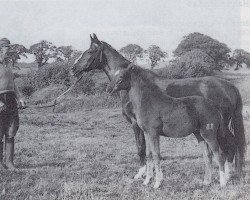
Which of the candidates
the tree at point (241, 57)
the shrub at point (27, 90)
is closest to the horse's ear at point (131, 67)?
the tree at point (241, 57)

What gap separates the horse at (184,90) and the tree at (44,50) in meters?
1.48

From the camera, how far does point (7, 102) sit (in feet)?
17.6

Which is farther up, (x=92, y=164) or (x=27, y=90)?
(x=27, y=90)

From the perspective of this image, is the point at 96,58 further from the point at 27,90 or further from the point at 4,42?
the point at 27,90

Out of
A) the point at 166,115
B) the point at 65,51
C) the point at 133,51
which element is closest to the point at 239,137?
the point at 166,115

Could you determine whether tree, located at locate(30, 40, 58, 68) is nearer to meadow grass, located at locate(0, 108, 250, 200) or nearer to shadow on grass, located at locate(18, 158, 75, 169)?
meadow grass, located at locate(0, 108, 250, 200)

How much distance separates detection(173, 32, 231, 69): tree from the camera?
6488mm

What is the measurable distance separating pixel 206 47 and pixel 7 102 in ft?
13.5

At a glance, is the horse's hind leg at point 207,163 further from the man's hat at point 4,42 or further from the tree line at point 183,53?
the man's hat at point 4,42

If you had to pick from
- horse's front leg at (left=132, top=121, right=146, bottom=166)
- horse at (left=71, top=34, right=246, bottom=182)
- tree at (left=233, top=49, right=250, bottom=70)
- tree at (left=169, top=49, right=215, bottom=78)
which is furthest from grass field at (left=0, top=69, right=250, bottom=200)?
tree at (left=169, top=49, right=215, bottom=78)

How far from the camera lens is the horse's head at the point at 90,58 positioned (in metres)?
4.99

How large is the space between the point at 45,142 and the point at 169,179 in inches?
128

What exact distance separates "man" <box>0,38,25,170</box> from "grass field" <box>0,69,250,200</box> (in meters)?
0.40

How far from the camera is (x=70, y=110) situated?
892 cm
